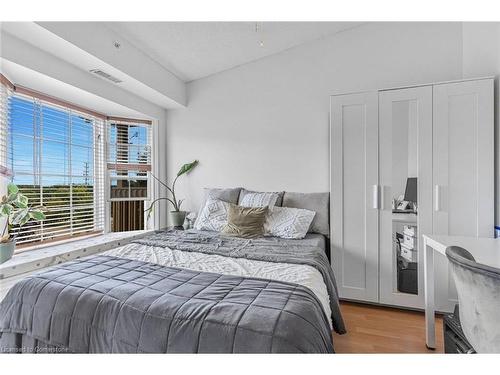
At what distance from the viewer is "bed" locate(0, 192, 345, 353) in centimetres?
102

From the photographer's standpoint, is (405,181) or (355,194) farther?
(355,194)

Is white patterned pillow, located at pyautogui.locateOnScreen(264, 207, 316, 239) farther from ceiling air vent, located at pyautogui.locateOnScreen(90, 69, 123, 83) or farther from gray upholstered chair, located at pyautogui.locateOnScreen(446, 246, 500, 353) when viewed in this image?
ceiling air vent, located at pyautogui.locateOnScreen(90, 69, 123, 83)

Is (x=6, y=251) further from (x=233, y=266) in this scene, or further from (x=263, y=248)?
(x=263, y=248)

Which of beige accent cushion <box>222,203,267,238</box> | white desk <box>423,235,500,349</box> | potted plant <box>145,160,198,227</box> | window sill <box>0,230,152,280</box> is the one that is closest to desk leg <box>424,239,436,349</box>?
white desk <box>423,235,500,349</box>

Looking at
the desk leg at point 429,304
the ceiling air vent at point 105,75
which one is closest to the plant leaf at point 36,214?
the ceiling air vent at point 105,75

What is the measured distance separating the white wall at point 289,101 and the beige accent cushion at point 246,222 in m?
0.66

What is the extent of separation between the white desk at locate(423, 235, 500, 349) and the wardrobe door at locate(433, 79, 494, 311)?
0.50 metres

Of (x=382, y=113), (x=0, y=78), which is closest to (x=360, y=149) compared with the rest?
(x=382, y=113)

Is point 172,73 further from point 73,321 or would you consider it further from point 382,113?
point 73,321

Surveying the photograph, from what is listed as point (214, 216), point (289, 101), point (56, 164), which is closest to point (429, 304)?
point (214, 216)

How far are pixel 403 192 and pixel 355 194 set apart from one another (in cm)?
42

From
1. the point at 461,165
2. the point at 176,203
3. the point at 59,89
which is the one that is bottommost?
the point at 176,203

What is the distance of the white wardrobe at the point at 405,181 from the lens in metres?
2.19

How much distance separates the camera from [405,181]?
2.40 meters
